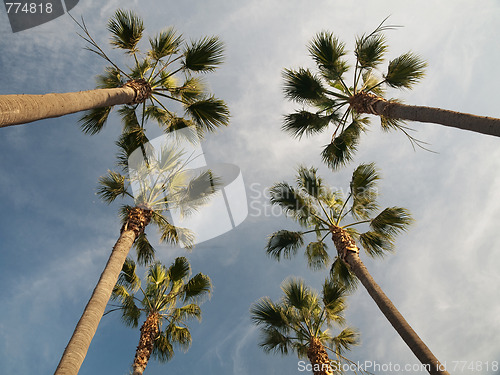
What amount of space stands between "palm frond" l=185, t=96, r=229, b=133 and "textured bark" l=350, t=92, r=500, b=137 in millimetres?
4004

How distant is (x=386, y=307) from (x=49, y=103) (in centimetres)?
776

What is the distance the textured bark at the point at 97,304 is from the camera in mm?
4266

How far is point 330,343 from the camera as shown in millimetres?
11062

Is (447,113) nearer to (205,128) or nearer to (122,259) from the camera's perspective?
(205,128)

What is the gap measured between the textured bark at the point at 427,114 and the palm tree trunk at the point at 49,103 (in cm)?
648

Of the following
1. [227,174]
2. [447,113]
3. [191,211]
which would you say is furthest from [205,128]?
[447,113]

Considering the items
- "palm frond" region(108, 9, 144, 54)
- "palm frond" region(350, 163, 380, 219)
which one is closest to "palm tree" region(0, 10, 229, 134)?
"palm frond" region(108, 9, 144, 54)

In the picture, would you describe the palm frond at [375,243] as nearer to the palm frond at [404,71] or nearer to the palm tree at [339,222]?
the palm tree at [339,222]

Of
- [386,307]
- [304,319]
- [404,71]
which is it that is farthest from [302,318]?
[404,71]

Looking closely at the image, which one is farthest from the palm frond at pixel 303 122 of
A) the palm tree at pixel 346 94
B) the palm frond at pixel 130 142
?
the palm frond at pixel 130 142

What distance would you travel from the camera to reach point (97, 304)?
209 inches

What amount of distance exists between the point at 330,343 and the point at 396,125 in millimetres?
8059

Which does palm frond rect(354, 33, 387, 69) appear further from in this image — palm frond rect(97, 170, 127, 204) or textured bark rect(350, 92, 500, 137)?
palm frond rect(97, 170, 127, 204)

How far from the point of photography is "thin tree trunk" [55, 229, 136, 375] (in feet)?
13.8
